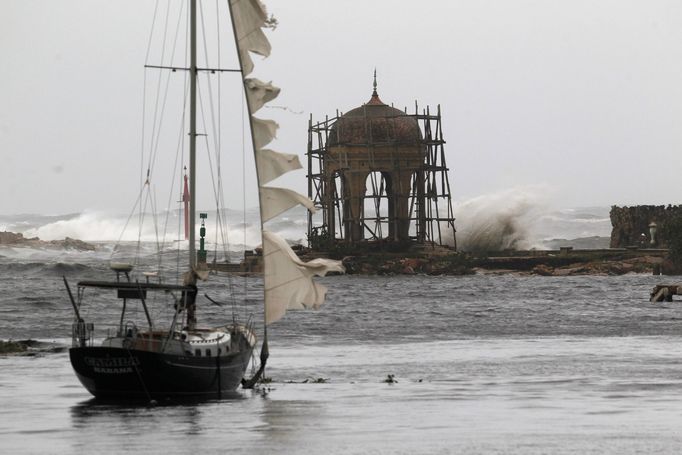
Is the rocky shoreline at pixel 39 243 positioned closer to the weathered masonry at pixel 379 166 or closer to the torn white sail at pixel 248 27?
the weathered masonry at pixel 379 166

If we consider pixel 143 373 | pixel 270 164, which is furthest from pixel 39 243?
pixel 143 373

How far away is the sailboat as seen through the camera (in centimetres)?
3183

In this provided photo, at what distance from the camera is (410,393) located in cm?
3453

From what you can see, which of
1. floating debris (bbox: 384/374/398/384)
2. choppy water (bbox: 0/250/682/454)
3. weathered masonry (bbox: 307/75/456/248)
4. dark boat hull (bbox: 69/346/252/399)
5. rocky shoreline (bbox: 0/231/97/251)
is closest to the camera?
choppy water (bbox: 0/250/682/454)

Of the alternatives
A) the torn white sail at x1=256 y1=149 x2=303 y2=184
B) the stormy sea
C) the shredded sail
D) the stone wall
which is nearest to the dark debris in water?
the stormy sea

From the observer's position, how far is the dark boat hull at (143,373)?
31672 mm

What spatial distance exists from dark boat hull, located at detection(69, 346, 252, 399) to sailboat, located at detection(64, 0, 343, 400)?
0.8 inches

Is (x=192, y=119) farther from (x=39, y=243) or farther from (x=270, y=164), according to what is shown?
(x=39, y=243)

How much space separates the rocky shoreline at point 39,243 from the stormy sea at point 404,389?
121 metres

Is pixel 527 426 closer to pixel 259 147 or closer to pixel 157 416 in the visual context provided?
pixel 157 416

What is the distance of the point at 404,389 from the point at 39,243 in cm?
16319

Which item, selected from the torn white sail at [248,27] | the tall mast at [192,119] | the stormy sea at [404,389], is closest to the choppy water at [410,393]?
the stormy sea at [404,389]

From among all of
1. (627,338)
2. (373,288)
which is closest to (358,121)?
(373,288)

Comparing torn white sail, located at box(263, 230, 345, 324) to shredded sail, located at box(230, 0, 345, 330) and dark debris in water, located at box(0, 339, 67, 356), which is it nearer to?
shredded sail, located at box(230, 0, 345, 330)
